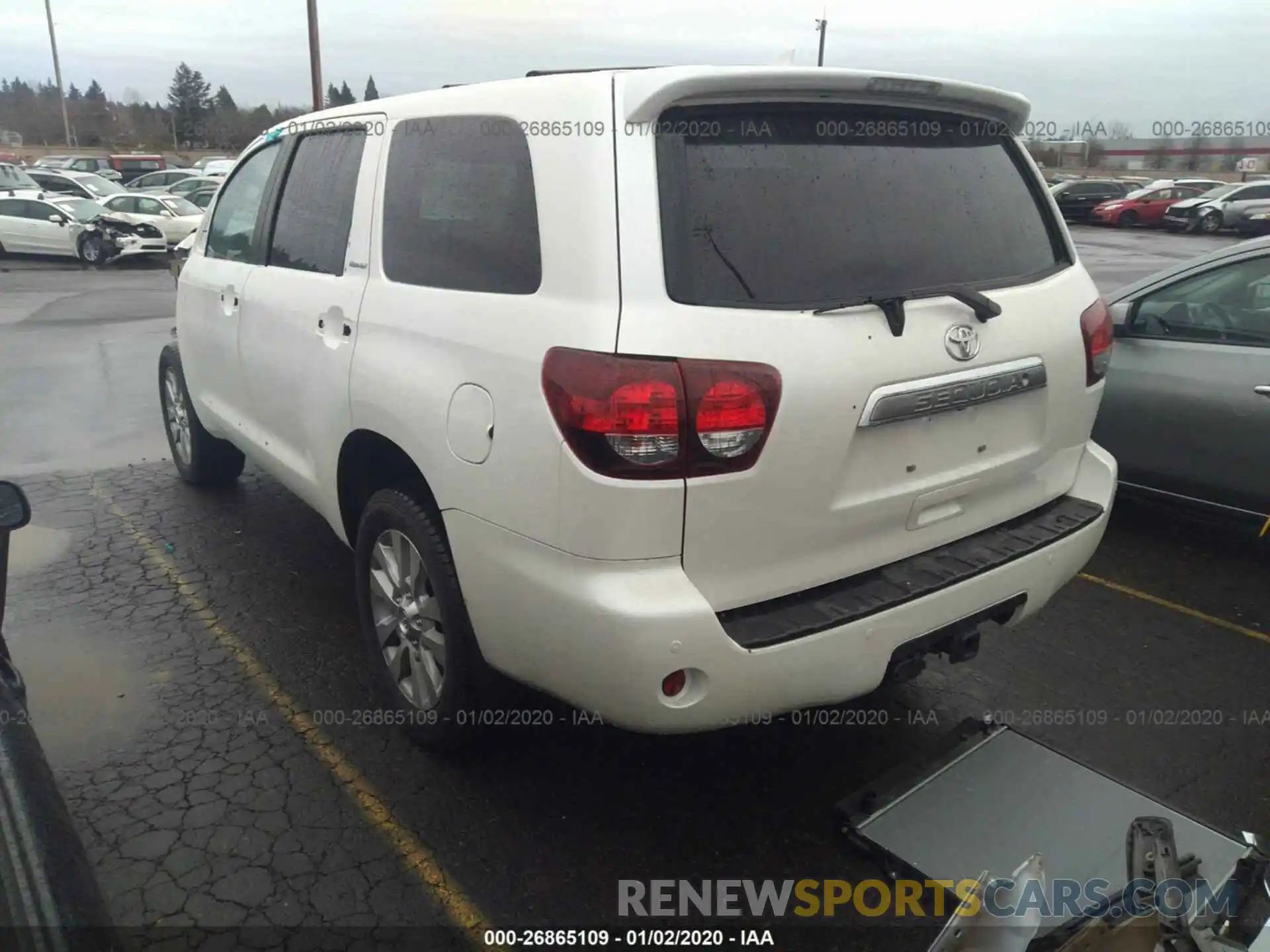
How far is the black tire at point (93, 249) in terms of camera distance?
65.3 feet

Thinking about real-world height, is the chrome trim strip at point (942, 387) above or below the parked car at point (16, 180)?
above

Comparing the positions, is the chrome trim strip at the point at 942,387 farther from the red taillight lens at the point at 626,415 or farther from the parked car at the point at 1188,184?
the parked car at the point at 1188,184

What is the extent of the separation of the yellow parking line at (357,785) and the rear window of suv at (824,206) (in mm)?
1643

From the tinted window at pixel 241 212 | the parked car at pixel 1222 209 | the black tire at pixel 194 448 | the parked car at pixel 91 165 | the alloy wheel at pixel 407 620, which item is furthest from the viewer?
the parked car at pixel 91 165

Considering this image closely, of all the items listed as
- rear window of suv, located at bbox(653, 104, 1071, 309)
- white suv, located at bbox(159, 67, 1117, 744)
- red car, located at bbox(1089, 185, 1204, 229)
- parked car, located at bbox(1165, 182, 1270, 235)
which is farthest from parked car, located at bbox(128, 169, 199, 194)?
parked car, located at bbox(1165, 182, 1270, 235)

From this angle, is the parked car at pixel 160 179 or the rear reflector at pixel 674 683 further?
the parked car at pixel 160 179

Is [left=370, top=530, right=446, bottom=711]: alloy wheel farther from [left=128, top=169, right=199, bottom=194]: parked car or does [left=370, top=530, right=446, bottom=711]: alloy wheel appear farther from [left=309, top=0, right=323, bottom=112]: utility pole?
[left=128, top=169, right=199, bottom=194]: parked car

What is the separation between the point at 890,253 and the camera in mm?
2650

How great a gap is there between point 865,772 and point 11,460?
5.76 metres

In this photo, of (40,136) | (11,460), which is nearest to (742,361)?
(11,460)

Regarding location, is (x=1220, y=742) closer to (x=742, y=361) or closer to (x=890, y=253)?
(x=890, y=253)

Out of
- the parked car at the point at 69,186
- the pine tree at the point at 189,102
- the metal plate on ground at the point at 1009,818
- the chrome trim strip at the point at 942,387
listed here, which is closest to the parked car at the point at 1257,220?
the parked car at the point at 69,186

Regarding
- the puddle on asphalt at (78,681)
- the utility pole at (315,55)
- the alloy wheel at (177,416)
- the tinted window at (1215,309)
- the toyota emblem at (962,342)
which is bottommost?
the puddle on asphalt at (78,681)

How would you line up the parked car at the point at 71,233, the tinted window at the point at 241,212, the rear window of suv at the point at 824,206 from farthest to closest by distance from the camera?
the parked car at the point at 71,233 < the tinted window at the point at 241,212 < the rear window of suv at the point at 824,206
